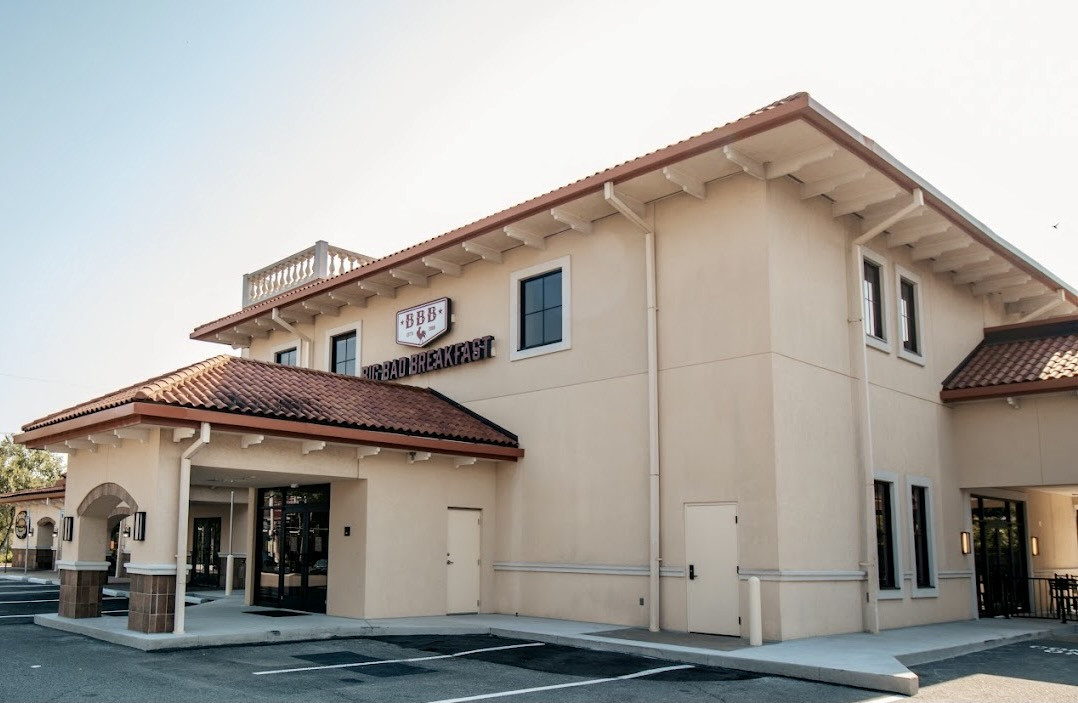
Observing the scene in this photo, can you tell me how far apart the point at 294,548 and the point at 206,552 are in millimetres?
9554

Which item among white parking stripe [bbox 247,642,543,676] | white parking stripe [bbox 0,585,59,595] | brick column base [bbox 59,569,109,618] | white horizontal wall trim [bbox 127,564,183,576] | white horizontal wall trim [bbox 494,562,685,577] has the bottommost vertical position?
white parking stripe [bbox 0,585,59,595]

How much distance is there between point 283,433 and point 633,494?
5.61 metres

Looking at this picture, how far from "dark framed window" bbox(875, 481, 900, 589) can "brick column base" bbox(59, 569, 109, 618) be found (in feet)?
42.3

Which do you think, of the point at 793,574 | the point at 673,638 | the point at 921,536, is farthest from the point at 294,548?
the point at 921,536

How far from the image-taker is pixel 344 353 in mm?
21625

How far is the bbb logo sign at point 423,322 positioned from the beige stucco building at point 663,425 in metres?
0.06

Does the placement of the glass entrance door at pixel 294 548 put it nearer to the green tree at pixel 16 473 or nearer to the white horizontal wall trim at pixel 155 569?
the white horizontal wall trim at pixel 155 569

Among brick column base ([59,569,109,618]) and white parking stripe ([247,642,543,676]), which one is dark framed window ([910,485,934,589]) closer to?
white parking stripe ([247,642,543,676])

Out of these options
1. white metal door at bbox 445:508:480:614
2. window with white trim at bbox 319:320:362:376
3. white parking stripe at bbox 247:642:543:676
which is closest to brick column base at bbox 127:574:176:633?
white parking stripe at bbox 247:642:543:676

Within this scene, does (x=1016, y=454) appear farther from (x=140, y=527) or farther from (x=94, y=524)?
(x=94, y=524)

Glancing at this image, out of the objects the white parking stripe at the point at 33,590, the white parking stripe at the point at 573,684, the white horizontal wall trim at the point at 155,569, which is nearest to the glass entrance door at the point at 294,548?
the white horizontal wall trim at the point at 155,569

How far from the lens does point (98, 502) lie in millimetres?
14977

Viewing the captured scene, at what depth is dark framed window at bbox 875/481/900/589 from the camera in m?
15.3

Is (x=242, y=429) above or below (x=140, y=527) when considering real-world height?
above
